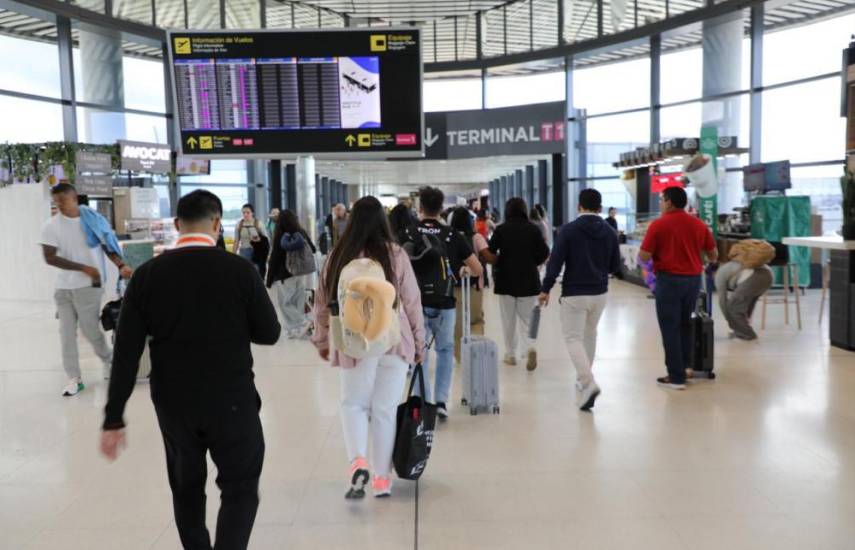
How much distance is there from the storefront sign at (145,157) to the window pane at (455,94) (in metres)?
9.06

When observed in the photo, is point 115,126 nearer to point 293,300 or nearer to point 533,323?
point 293,300

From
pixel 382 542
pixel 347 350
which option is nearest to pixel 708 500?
pixel 382 542

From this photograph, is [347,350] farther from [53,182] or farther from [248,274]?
[53,182]

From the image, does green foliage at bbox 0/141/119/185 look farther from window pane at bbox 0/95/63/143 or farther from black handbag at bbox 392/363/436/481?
black handbag at bbox 392/363/436/481

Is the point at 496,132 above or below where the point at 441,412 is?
above

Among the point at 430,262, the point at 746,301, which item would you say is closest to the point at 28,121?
the point at 430,262

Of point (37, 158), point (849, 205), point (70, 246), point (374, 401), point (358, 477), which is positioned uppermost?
point (37, 158)

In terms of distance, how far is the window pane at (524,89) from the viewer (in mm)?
21234

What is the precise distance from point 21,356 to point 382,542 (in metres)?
6.18

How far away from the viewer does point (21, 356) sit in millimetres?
7801

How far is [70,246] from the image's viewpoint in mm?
5742

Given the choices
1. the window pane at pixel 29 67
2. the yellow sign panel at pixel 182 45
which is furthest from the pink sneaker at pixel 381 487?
the window pane at pixel 29 67

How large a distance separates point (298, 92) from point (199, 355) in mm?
5554

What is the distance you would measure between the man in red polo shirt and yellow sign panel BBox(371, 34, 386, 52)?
3.27m
